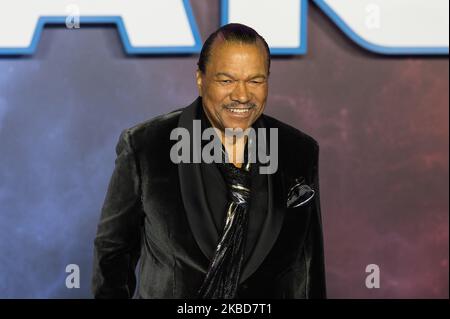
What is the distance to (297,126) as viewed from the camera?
3178 mm

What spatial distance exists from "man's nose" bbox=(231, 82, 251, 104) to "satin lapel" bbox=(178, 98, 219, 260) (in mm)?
184

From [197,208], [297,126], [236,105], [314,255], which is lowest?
[314,255]

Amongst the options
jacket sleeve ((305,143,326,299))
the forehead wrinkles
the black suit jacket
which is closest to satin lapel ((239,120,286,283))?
the black suit jacket

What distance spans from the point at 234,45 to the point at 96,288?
69 centimetres

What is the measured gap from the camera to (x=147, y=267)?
5.18ft

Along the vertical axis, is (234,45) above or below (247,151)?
above

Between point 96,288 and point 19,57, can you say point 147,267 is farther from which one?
point 19,57

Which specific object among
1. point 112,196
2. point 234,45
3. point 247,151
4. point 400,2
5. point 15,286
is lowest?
point 15,286

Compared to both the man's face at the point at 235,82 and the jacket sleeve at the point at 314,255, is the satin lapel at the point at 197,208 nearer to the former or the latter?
the man's face at the point at 235,82

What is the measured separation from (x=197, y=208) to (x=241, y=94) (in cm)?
28

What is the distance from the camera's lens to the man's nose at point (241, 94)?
58.0 inches

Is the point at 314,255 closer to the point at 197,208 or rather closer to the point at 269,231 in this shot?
the point at 269,231

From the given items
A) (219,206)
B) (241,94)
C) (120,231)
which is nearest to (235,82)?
(241,94)
